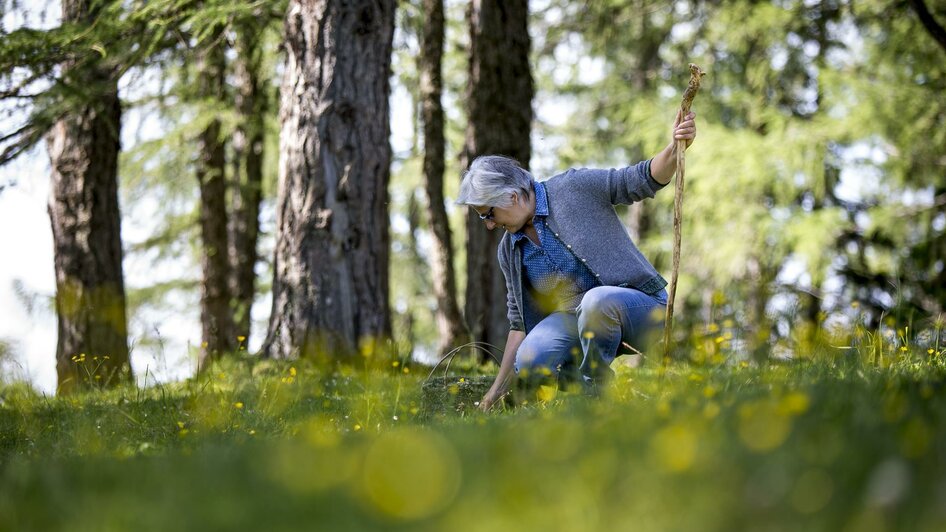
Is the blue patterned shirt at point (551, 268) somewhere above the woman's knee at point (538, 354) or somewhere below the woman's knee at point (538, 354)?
above

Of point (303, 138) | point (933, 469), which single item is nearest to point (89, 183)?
point (303, 138)

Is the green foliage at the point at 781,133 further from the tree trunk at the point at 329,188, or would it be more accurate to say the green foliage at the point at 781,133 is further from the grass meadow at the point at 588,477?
the grass meadow at the point at 588,477

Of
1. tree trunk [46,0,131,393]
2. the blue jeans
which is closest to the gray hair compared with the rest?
the blue jeans

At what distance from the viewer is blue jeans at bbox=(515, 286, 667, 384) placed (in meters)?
4.57

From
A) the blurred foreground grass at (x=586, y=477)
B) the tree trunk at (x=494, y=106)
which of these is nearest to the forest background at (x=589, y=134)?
the tree trunk at (x=494, y=106)

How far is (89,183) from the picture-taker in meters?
7.66

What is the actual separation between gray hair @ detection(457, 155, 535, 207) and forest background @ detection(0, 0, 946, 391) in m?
2.22

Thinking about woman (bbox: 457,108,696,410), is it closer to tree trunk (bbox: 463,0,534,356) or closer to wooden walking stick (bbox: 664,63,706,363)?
wooden walking stick (bbox: 664,63,706,363)

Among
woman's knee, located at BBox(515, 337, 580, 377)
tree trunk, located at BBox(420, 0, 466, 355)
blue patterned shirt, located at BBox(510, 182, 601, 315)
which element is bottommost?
woman's knee, located at BBox(515, 337, 580, 377)

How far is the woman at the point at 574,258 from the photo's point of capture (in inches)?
182

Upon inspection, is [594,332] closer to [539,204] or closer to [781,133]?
[539,204]

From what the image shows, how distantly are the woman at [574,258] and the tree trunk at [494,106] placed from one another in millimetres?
3239

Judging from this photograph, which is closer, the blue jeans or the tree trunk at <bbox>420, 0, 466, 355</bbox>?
the blue jeans

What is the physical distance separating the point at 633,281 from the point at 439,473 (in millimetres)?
3050
